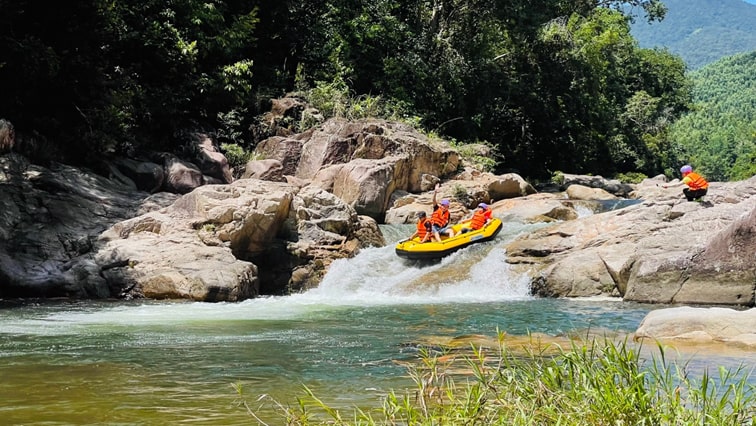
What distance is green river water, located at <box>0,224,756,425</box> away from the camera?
17.6ft

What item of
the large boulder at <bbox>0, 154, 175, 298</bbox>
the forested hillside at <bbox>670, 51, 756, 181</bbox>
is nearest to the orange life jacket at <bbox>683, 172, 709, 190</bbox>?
the large boulder at <bbox>0, 154, 175, 298</bbox>

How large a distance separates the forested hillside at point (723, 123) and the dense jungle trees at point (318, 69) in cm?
1921

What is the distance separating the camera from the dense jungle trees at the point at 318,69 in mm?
15344

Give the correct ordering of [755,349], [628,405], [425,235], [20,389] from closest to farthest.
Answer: [628,405] → [20,389] → [755,349] → [425,235]

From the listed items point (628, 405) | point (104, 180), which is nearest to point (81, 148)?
point (104, 180)

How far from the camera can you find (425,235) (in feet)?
50.3

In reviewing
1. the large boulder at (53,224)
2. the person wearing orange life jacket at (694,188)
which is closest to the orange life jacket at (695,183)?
the person wearing orange life jacket at (694,188)

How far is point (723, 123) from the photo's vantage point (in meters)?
90.3

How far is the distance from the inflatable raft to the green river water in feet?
0.59

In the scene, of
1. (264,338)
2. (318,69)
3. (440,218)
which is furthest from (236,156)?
(264,338)

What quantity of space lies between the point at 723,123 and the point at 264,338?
9197 centimetres

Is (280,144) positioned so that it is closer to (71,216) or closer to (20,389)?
(71,216)

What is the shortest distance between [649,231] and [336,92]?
1239cm

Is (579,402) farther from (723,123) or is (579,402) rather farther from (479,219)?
(723,123)
